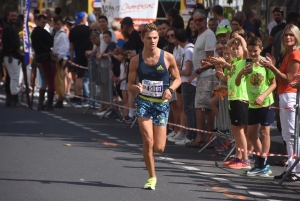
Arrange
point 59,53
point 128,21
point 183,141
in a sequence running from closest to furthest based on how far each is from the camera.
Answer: point 183,141, point 128,21, point 59,53

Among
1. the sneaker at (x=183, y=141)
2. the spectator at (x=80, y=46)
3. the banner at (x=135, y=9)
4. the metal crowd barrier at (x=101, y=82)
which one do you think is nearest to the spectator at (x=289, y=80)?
the sneaker at (x=183, y=141)

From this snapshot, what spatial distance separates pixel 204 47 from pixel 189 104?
40.2 inches

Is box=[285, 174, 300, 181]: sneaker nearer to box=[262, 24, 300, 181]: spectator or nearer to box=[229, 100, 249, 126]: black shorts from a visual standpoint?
box=[262, 24, 300, 181]: spectator

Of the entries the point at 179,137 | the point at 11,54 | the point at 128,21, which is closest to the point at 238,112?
the point at 179,137

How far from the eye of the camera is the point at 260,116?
1130 centimetres

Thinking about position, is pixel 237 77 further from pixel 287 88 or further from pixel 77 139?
pixel 77 139

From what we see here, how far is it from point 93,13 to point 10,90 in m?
6.35

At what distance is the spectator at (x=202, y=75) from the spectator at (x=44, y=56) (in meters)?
6.68

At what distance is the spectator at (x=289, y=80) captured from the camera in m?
10.6

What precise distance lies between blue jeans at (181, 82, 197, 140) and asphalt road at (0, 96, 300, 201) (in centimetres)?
49

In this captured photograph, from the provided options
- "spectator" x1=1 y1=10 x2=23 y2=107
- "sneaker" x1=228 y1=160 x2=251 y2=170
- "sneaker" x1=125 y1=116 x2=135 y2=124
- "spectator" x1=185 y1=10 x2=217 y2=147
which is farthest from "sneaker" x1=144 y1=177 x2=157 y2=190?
"spectator" x1=1 y1=10 x2=23 y2=107

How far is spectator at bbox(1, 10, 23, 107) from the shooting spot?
66.2 ft

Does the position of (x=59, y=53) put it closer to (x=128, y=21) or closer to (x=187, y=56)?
(x=128, y=21)

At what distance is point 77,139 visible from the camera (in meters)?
14.6
